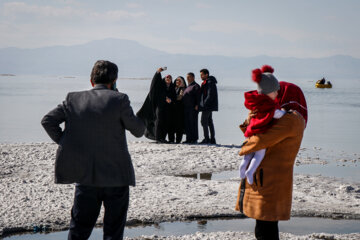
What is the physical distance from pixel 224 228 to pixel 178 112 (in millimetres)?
6366

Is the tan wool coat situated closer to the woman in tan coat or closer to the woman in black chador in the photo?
the woman in tan coat

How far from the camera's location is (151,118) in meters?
10.9

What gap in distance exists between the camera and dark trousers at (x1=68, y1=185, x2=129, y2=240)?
311 cm

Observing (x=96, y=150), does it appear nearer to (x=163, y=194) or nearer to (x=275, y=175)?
(x=275, y=175)

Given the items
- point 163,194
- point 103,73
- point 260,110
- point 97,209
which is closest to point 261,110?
point 260,110

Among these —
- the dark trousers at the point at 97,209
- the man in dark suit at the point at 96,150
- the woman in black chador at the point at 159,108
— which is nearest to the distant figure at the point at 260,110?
the man in dark suit at the point at 96,150

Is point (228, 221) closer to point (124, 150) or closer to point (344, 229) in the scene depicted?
point (344, 229)

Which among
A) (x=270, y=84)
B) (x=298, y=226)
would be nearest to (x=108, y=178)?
(x=270, y=84)

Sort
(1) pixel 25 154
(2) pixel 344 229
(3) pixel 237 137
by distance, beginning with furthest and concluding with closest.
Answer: (3) pixel 237 137, (1) pixel 25 154, (2) pixel 344 229

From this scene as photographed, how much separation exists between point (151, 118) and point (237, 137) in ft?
9.27

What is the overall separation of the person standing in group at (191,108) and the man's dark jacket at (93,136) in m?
7.68

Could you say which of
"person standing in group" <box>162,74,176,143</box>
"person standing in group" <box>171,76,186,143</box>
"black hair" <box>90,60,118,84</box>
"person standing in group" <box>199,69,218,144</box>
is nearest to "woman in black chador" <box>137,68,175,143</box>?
"person standing in group" <box>162,74,176,143</box>

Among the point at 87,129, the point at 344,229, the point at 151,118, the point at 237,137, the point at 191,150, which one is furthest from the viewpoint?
the point at 237,137

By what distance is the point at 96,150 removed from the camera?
120 inches
